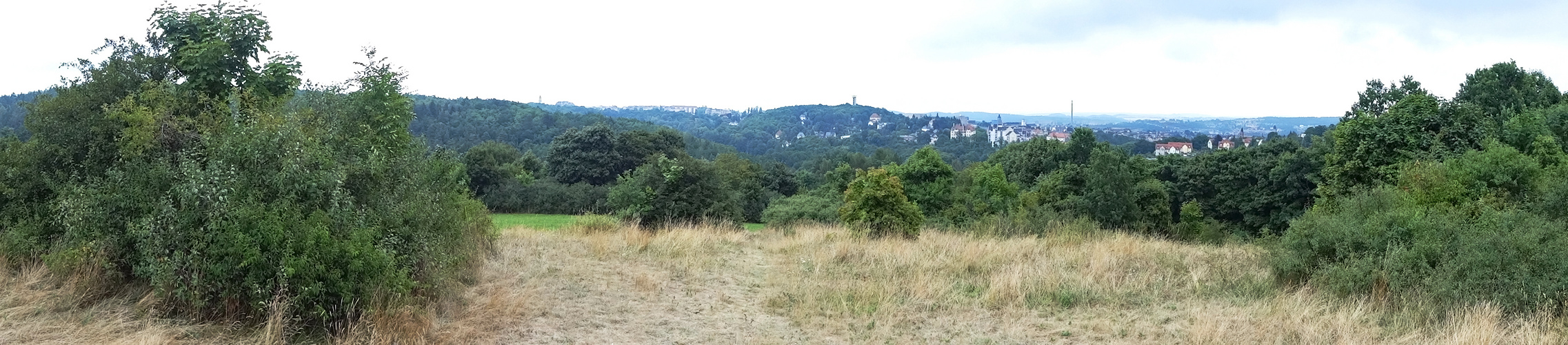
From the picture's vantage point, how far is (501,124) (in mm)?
86188

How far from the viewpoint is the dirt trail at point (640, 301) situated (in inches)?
255

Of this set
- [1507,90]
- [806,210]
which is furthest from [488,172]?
[1507,90]

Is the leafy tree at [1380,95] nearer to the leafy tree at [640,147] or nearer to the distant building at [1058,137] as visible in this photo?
the distant building at [1058,137]

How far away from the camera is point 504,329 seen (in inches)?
252

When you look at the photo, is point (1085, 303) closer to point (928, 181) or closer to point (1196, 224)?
point (928, 181)

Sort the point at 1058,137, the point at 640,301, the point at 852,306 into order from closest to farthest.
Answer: the point at 852,306, the point at 640,301, the point at 1058,137

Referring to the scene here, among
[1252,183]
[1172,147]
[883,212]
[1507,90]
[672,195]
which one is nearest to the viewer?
[883,212]

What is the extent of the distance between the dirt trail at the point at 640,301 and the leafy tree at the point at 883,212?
3.00 m

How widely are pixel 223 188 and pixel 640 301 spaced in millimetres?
3629

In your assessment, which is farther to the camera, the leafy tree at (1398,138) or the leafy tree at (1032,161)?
the leafy tree at (1032,161)

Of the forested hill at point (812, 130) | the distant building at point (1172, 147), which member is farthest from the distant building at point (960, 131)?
the distant building at point (1172, 147)

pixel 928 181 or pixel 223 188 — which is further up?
pixel 223 188

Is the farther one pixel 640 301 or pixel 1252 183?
pixel 1252 183

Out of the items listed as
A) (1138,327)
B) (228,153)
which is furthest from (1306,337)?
(228,153)
